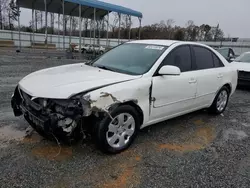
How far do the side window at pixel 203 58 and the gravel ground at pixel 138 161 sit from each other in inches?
49.7

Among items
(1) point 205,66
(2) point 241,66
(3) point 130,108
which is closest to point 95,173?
(3) point 130,108

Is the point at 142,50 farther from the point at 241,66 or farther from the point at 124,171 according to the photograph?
the point at 241,66

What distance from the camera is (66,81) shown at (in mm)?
3033

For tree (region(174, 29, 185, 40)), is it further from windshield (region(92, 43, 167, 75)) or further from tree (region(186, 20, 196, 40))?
windshield (region(92, 43, 167, 75))

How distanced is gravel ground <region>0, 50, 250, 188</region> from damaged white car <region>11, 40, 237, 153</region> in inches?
12.5

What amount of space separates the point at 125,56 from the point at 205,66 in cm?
169

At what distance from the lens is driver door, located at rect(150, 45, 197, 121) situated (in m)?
3.58

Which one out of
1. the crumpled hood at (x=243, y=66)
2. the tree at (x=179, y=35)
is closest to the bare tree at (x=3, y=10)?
the tree at (x=179, y=35)

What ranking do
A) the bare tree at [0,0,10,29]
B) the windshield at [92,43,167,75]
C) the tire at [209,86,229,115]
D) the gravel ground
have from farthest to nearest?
the bare tree at [0,0,10,29]
the tire at [209,86,229,115]
the windshield at [92,43,167,75]
the gravel ground

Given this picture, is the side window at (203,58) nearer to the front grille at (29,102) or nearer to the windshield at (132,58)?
the windshield at (132,58)

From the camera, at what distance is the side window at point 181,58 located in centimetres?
388

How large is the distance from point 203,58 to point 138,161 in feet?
8.61

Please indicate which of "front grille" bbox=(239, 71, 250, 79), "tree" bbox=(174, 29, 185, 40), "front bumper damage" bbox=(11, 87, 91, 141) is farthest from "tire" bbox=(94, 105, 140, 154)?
"tree" bbox=(174, 29, 185, 40)

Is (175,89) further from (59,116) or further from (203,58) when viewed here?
(59,116)
